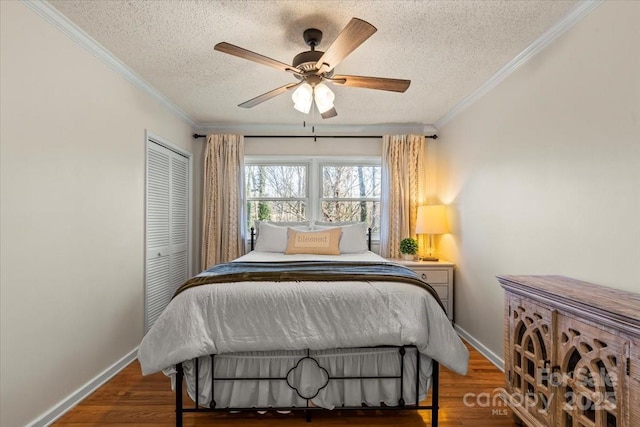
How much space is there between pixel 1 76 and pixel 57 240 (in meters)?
0.93

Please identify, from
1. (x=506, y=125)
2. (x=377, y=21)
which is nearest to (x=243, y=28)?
(x=377, y=21)

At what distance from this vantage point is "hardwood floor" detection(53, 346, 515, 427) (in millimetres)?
2018

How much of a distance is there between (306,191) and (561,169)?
9.79 feet

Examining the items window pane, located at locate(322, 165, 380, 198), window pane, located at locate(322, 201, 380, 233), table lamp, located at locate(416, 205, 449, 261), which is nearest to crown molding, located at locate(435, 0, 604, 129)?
table lamp, located at locate(416, 205, 449, 261)

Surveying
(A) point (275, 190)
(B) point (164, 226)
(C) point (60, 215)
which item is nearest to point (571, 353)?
(C) point (60, 215)

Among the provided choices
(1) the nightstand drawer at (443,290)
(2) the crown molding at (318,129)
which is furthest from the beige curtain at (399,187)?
(1) the nightstand drawer at (443,290)

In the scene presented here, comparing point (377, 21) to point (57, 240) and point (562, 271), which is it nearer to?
point (562, 271)

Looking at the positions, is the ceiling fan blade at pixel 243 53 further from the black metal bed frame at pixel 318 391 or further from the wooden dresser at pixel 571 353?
the wooden dresser at pixel 571 353

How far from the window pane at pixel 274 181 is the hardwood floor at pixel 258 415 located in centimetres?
264

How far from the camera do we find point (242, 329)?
189 centimetres

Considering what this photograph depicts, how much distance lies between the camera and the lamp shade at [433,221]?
376 cm

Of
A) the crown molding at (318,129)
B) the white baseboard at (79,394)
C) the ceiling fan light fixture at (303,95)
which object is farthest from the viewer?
the crown molding at (318,129)

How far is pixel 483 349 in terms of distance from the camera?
300cm

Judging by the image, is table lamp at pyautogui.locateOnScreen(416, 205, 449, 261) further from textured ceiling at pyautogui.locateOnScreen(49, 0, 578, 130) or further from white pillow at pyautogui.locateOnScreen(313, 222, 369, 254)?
textured ceiling at pyautogui.locateOnScreen(49, 0, 578, 130)
